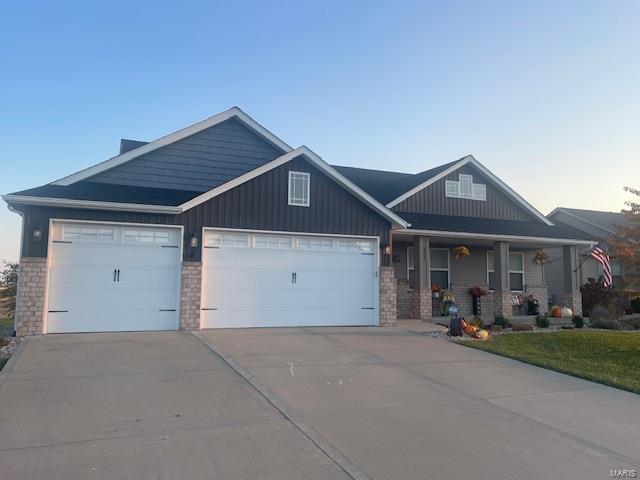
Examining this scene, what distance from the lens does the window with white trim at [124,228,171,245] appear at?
1168 cm

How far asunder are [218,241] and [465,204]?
1060cm

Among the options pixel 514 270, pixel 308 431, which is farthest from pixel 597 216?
pixel 308 431

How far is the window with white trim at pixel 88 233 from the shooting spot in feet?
36.9

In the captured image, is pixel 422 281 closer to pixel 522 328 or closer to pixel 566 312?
pixel 522 328

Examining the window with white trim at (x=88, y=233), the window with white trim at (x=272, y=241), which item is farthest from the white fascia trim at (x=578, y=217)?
the window with white trim at (x=88, y=233)

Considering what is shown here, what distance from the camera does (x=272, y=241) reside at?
42.9 feet

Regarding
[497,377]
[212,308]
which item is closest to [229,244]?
[212,308]

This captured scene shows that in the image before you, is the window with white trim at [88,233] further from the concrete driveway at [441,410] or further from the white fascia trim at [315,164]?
the concrete driveway at [441,410]

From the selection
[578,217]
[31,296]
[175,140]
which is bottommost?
[31,296]

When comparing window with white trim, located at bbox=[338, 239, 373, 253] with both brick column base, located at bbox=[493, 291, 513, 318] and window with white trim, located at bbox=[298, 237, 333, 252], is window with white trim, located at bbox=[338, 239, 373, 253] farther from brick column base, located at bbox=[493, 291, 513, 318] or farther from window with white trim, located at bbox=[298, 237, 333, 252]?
brick column base, located at bbox=[493, 291, 513, 318]

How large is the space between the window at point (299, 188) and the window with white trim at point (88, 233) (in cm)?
466

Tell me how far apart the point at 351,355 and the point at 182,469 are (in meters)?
5.66

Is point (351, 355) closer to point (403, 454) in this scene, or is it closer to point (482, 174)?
point (403, 454)

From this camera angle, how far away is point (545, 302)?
19594 millimetres
